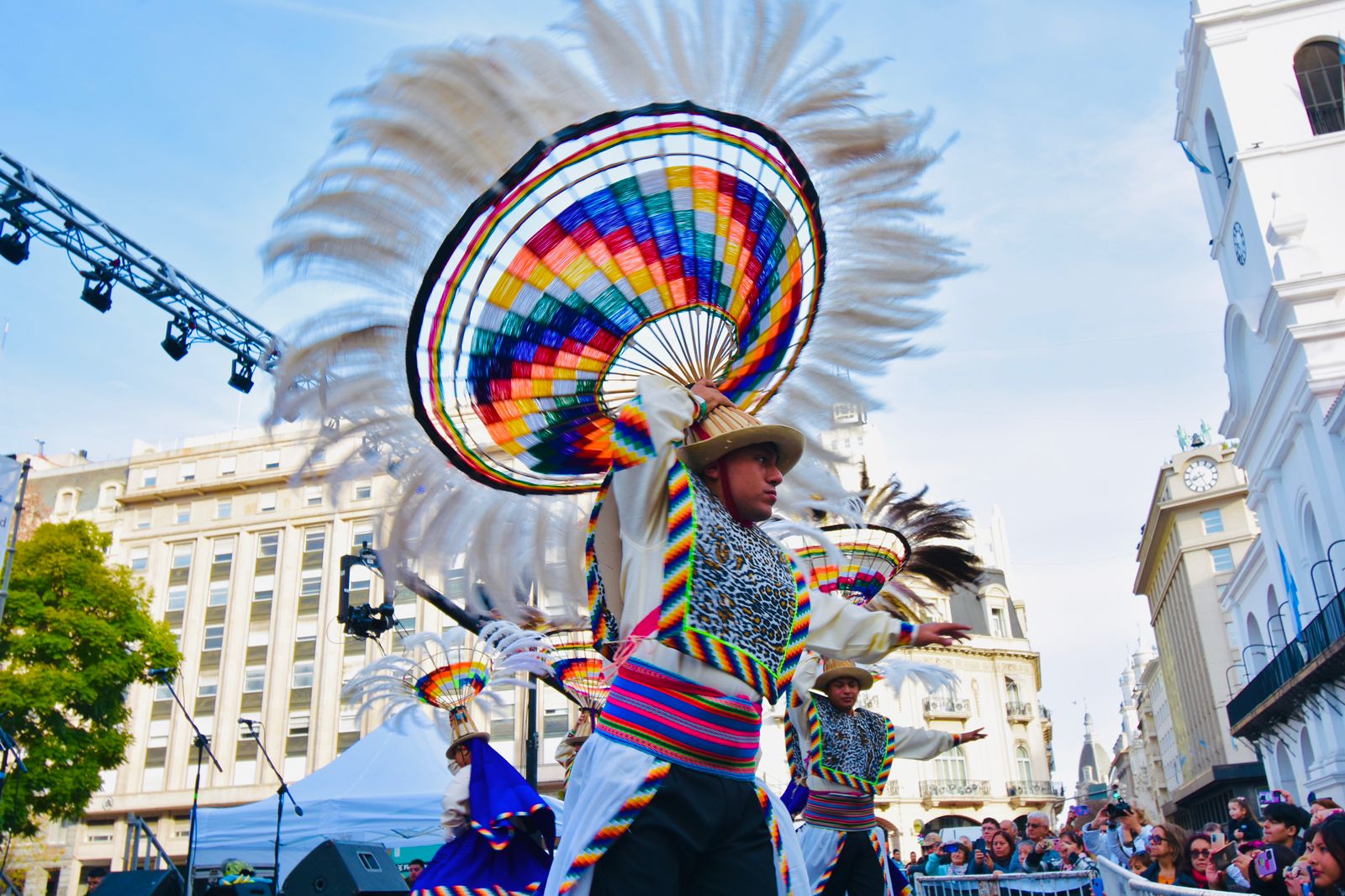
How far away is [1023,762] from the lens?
169 feet

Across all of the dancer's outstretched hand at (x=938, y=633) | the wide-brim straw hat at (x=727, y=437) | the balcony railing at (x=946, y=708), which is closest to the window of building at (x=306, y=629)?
the balcony railing at (x=946, y=708)

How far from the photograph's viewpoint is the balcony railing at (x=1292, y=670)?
1773 centimetres

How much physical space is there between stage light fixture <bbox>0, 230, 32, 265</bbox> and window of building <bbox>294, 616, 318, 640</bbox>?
31676 millimetres

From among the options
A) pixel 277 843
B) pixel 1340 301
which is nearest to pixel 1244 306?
pixel 1340 301

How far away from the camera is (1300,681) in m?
19.9

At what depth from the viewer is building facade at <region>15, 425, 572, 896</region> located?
40.3m

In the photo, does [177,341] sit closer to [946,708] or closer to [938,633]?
[938,633]

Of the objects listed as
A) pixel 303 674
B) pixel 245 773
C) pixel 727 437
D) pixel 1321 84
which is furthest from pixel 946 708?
pixel 727 437

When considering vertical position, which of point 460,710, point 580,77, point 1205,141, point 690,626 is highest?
point 1205,141

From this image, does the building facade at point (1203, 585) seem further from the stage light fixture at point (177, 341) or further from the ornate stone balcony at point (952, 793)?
the stage light fixture at point (177, 341)

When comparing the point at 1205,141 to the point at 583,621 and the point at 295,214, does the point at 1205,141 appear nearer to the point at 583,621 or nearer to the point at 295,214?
the point at 583,621

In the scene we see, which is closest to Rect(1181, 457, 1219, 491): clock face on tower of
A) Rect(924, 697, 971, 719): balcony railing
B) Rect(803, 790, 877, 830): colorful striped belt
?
Rect(924, 697, 971, 719): balcony railing

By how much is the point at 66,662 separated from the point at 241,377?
908 centimetres

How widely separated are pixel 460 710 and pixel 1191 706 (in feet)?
166
